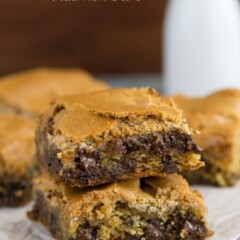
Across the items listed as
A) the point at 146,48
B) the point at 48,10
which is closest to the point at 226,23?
the point at 146,48

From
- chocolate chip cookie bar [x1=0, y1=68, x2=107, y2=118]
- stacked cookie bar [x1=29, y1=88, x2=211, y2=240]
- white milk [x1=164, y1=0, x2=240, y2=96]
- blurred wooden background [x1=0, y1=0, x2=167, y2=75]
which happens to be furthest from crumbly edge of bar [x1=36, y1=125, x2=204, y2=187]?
blurred wooden background [x1=0, y1=0, x2=167, y2=75]

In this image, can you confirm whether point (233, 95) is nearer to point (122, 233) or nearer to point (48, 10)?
point (122, 233)

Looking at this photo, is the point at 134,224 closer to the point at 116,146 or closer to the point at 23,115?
the point at 116,146

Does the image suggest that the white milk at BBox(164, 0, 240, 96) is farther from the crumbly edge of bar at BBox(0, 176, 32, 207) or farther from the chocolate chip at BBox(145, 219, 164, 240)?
the chocolate chip at BBox(145, 219, 164, 240)

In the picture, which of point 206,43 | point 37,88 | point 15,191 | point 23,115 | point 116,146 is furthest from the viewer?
point 206,43

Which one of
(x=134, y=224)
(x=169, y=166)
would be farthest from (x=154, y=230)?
(x=169, y=166)

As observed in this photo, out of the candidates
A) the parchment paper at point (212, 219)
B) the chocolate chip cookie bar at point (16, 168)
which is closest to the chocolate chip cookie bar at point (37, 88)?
the chocolate chip cookie bar at point (16, 168)
